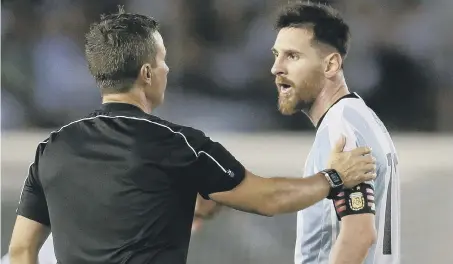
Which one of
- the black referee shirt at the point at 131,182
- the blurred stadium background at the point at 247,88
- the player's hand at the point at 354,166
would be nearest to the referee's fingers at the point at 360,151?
the player's hand at the point at 354,166

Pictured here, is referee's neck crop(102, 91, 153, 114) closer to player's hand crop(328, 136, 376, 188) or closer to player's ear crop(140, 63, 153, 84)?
player's ear crop(140, 63, 153, 84)

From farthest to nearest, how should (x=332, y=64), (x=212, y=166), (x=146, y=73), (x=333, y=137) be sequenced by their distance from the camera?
(x=332, y=64) → (x=333, y=137) → (x=146, y=73) → (x=212, y=166)

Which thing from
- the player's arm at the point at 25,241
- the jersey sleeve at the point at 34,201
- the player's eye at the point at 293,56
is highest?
the player's eye at the point at 293,56

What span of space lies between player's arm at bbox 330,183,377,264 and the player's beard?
0.33m

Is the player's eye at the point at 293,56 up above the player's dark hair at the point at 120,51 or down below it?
above

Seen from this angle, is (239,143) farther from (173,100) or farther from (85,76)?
(85,76)

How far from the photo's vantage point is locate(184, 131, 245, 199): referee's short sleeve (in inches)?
46.1

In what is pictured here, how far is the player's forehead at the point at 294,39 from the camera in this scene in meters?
1.59

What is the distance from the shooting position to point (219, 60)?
3.05 meters

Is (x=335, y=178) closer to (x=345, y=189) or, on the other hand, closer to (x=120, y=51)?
(x=345, y=189)

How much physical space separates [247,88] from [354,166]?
178 centimetres

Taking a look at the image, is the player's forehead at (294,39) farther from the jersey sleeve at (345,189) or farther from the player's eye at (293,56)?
the jersey sleeve at (345,189)

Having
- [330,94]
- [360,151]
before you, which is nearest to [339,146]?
[360,151]

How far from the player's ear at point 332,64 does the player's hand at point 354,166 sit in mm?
323
